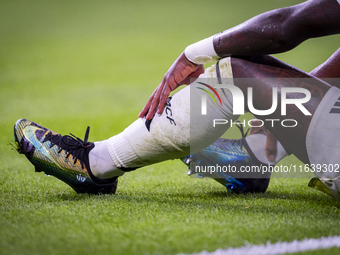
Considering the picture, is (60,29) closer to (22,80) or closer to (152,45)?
(152,45)

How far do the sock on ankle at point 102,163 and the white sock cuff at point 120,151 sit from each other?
0.05 feet

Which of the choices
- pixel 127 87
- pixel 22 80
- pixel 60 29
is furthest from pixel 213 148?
pixel 60 29

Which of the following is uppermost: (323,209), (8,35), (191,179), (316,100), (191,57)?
(8,35)

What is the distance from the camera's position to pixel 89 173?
3.45ft

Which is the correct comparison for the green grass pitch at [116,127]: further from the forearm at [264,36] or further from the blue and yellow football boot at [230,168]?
the forearm at [264,36]

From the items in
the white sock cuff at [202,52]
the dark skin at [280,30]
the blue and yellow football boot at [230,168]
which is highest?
the dark skin at [280,30]

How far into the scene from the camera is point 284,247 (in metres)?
0.64

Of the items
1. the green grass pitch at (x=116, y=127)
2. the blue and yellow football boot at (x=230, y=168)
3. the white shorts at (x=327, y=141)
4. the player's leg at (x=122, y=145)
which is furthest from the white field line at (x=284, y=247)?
the blue and yellow football boot at (x=230, y=168)

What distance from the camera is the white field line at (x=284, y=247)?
62 centimetres

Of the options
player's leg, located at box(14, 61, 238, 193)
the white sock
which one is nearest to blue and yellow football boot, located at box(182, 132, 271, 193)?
the white sock

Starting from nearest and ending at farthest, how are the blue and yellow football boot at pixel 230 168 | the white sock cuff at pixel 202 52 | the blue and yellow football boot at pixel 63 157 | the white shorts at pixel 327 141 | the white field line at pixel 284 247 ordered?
the white field line at pixel 284 247
the white shorts at pixel 327 141
the white sock cuff at pixel 202 52
the blue and yellow football boot at pixel 63 157
the blue and yellow football boot at pixel 230 168

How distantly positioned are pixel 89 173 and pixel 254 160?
0.53 meters

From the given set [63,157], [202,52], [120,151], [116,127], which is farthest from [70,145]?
[116,127]

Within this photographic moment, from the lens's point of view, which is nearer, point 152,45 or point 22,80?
point 22,80
